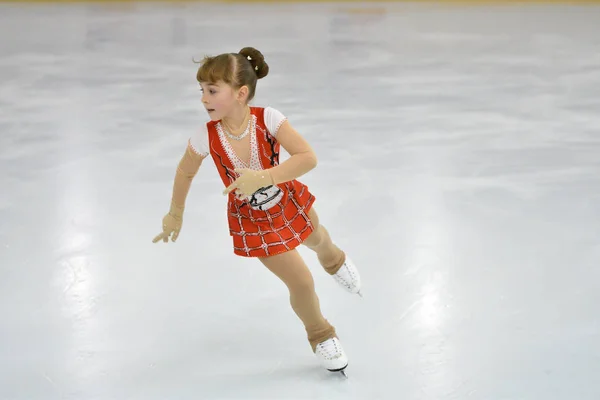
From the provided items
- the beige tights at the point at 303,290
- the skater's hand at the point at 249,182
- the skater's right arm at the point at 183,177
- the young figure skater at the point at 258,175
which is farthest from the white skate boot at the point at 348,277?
the skater's hand at the point at 249,182

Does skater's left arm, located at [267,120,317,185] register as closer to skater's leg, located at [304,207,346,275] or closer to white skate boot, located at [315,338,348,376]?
skater's leg, located at [304,207,346,275]

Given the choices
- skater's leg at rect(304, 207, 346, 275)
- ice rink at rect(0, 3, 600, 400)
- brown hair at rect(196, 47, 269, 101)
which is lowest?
ice rink at rect(0, 3, 600, 400)

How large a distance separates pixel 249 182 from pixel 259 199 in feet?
0.55

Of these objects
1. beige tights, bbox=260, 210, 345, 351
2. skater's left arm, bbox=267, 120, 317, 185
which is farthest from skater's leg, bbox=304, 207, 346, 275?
skater's left arm, bbox=267, 120, 317, 185

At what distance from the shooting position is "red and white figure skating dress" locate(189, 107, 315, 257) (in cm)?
211

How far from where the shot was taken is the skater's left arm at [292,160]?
2.01 meters

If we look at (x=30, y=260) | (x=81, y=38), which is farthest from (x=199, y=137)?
(x=81, y=38)

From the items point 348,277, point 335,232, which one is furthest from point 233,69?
point 335,232

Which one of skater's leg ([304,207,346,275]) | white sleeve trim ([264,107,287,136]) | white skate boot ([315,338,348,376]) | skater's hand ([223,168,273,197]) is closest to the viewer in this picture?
skater's hand ([223,168,273,197])

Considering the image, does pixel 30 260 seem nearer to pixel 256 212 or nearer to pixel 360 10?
pixel 256 212

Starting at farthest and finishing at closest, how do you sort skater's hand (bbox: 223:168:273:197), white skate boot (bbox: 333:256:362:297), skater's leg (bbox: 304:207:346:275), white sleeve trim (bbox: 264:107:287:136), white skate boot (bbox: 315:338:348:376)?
white skate boot (bbox: 333:256:362:297) → skater's leg (bbox: 304:207:346:275) → white skate boot (bbox: 315:338:348:376) → white sleeve trim (bbox: 264:107:287:136) → skater's hand (bbox: 223:168:273:197)

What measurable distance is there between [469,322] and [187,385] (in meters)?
0.79

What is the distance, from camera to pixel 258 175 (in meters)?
1.98

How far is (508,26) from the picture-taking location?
23.4 ft
